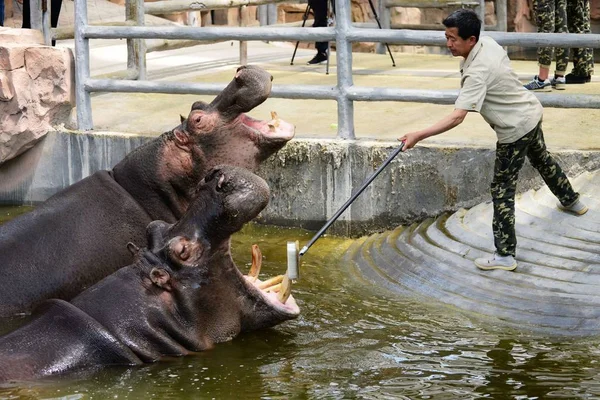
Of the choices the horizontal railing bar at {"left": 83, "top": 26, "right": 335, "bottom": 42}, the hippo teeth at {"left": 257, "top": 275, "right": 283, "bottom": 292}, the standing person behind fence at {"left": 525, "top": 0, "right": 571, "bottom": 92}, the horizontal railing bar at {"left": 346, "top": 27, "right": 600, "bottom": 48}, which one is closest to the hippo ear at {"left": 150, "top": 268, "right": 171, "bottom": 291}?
the hippo teeth at {"left": 257, "top": 275, "right": 283, "bottom": 292}

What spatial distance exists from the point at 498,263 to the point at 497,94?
0.92 metres

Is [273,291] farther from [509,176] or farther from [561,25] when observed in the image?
[561,25]

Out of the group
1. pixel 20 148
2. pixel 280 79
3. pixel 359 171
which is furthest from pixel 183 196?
pixel 280 79

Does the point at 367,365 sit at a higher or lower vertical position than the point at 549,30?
lower

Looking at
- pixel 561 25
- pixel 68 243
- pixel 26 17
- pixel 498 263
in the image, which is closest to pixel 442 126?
pixel 498 263

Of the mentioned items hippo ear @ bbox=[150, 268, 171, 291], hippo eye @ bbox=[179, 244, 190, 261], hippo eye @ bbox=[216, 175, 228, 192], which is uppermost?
hippo eye @ bbox=[216, 175, 228, 192]

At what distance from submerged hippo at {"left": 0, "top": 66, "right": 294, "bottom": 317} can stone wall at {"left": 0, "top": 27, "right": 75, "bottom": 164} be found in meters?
1.83

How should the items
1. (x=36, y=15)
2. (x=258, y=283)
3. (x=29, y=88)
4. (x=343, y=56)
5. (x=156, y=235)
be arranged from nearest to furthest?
(x=156, y=235) → (x=258, y=283) → (x=343, y=56) → (x=29, y=88) → (x=36, y=15)

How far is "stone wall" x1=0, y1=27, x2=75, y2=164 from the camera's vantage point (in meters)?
7.77

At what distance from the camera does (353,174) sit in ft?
24.8

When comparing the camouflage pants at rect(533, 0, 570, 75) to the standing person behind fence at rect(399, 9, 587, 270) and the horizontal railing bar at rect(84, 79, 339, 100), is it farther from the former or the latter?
the standing person behind fence at rect(399, 9, 587, 270)

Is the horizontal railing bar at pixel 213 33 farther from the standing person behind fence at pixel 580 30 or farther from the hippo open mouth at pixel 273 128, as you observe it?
the standing person behind fence at pixel 580 30

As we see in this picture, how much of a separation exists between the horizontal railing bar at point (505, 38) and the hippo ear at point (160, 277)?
8.51ft

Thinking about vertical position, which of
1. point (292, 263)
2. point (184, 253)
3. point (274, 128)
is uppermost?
point (274, 128)
